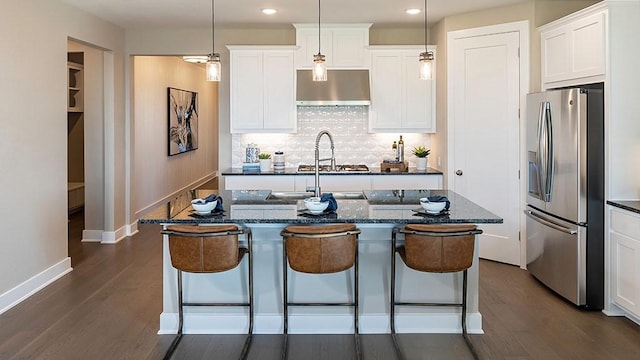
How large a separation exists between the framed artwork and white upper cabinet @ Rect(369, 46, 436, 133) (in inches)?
165

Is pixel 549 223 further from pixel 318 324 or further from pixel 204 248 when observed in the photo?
pixel 204 248

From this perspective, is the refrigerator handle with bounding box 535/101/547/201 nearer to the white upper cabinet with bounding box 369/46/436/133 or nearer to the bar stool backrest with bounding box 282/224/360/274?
the white upper cabinet with bounding box 369/46/436/133

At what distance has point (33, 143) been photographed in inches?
178

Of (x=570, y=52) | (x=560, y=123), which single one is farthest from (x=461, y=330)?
(x=570, y=52)

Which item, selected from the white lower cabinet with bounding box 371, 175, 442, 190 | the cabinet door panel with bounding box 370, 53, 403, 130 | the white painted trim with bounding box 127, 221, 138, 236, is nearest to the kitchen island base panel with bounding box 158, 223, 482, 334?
the white lower cabinet with bounding box 371, 175, 442, 190

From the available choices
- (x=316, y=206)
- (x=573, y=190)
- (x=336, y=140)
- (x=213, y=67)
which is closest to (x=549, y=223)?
(x=573, y=190)

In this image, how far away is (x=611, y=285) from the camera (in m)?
3.90

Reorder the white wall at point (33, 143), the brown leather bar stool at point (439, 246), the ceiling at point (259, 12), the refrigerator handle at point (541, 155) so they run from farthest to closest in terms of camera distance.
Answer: the ceiling at point (259, 12) < the refrigerator handle at point (541, 155) < the white wall at point (33, 143) < the brown leather bar stool at point (439, 246)

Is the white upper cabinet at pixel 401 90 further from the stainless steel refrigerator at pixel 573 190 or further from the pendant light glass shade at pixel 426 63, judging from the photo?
the pendant light glass shade at pixel 426 63

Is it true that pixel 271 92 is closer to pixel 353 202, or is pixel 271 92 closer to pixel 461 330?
pixel 353 202

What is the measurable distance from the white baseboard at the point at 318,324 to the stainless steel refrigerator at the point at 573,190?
1114 mm

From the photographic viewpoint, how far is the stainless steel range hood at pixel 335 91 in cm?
605

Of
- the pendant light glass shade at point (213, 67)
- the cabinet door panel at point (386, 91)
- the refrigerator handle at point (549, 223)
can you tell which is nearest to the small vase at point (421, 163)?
the cabinet door panel at point (386, 91)

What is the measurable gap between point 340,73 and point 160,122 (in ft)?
12.0
